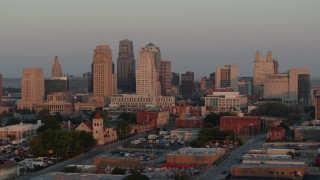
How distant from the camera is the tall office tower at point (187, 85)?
129500mm

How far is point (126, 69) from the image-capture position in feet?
419

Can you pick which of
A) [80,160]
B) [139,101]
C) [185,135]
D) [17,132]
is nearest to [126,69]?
[139,101]

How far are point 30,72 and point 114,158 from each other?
213 feet

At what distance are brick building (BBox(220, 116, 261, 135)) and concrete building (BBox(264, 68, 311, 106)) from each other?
1866 inches

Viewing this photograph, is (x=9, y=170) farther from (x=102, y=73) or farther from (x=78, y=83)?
(x=78, y=83)

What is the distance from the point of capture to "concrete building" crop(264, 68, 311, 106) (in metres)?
106

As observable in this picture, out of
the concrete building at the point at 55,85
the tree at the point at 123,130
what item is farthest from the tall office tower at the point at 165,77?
the tree at the point at 123,130

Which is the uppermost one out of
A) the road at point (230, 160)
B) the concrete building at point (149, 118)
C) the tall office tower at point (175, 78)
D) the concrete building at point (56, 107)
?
the tall office tower at point (175, 78)

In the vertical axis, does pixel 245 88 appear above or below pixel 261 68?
below

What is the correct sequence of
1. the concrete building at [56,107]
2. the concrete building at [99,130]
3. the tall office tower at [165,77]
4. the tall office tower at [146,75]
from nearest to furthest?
the concrete building at [99,130]
the concrete building at [56,107]
the tall office tower at [146,75]
the tall office tower at [165,77]

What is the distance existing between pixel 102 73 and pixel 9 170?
72.0m

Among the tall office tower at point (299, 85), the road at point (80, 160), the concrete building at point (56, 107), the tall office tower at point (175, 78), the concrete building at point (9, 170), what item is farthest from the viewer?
the tall office tower at point (175, 78)

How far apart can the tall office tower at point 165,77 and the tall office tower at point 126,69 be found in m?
8.39

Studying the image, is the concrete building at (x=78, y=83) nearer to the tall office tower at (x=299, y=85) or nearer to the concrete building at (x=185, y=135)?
the tall office tower at (x=299, y=85)
